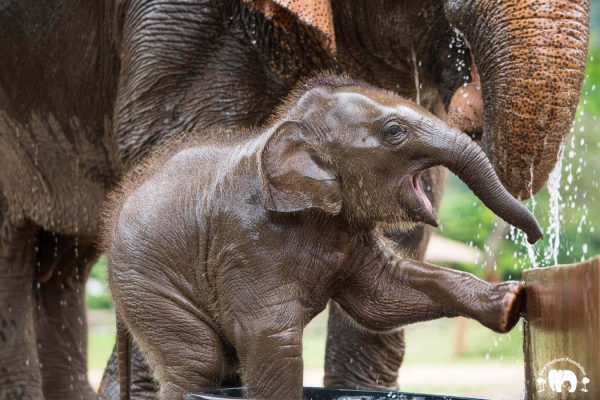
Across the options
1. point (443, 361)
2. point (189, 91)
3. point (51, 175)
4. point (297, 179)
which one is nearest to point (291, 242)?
point (297, 179)

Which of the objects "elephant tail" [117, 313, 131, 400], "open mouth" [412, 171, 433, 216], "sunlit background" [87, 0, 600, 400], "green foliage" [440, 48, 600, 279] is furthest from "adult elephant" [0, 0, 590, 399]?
"green foliage" [440, 48, 600, 279]

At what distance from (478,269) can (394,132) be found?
50.0 ft

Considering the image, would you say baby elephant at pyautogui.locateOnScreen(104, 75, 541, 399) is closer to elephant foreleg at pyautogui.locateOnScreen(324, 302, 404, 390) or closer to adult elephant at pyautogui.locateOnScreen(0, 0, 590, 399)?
adult elephant at pyautogui.locateOnScreen(0, 0, 590, 399)

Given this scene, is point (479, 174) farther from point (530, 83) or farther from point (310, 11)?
point (310, 11)

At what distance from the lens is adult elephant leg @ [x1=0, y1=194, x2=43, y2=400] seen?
557 cm

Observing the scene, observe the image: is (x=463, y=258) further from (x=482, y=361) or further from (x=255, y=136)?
(x=255, y=136)

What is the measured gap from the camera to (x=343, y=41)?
418 cm

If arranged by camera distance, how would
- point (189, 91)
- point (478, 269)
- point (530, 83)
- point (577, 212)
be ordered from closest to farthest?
point (530, 83)
point (189, 91)
point (577, 212)
point (478, 269)

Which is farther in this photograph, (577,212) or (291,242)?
(577,212)

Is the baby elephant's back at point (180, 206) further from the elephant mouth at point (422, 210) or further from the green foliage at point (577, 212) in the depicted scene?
the green foliage at point (577, 212)

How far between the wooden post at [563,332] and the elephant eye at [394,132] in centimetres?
37

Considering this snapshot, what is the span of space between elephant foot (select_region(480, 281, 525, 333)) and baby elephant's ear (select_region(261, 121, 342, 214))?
0.36 m

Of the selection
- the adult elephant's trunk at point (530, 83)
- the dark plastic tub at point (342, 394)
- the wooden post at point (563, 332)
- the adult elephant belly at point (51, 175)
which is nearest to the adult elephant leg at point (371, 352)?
the adult elephant belly at point (51, 175)
